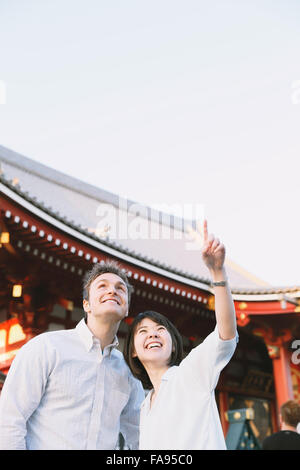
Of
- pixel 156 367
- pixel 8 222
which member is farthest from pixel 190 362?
pixel 8 222

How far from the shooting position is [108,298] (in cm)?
211

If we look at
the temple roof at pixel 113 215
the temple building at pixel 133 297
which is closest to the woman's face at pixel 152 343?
the temple building at pixel 133 297

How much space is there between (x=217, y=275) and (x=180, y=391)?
1.62 feet

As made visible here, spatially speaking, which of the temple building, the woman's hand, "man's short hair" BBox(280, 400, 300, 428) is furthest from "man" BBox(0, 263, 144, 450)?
the temple building

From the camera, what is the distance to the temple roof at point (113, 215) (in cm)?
1184

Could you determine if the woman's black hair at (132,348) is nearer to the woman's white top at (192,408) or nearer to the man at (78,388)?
the man at (78,388)

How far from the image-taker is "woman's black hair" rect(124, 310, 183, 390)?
210 cm

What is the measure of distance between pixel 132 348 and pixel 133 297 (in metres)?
5.00

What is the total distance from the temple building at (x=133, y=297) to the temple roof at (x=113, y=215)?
0.28ft

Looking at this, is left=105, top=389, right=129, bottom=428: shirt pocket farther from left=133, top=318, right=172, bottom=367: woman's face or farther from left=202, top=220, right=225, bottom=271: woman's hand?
left=202, top=220, right=225, bottom=271: woman's hand

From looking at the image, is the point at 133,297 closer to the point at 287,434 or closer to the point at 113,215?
the point at 287,434

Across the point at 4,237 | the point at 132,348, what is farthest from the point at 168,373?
the point at 4,237

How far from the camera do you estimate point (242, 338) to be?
9.39m

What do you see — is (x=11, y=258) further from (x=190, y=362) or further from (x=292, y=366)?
(x=292, y=366)
